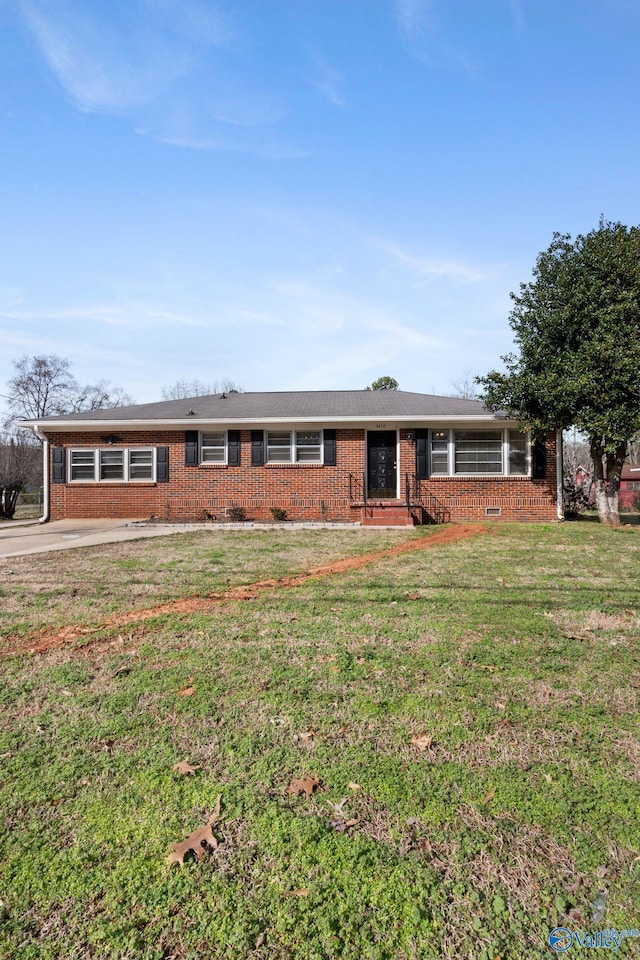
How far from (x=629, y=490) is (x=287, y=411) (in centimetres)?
1975

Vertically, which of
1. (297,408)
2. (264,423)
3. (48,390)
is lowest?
(264,423)

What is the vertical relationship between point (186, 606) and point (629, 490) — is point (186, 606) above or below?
below

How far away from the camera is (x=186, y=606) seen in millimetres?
4863

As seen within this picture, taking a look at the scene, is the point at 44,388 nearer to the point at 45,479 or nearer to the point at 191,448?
the point at 45,479

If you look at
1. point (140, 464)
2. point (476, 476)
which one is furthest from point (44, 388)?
point (476, 476)

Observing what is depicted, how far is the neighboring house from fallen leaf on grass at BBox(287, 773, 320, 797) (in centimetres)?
2359

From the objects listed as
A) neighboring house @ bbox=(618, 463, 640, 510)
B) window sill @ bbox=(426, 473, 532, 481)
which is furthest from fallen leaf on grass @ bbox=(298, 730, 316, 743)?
neighboring house @ bbox=(618, 463, 640, 510)

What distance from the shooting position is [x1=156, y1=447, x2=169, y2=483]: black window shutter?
14.4m

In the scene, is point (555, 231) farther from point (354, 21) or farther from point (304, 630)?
point (304, 630)

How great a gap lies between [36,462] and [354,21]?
58.5ft

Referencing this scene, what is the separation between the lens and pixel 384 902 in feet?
4.84

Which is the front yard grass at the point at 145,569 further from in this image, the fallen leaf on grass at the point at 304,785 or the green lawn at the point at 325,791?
the fallen leaf on grass at the point at 304,785

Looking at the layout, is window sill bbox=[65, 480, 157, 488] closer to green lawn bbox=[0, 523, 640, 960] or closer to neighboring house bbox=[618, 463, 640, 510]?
green lawn bbox=[0, 523, 640, 960]

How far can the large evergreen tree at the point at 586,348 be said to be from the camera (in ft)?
35.7
